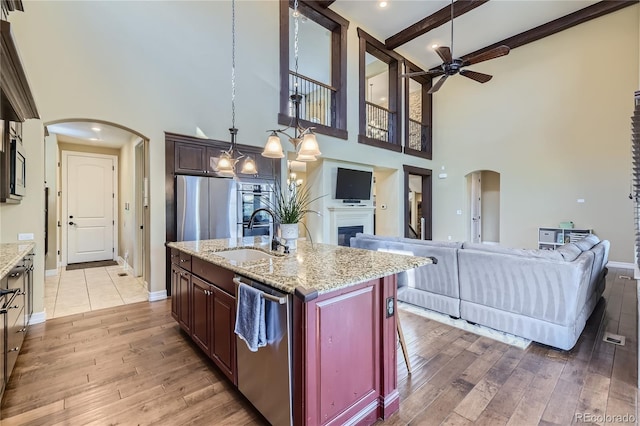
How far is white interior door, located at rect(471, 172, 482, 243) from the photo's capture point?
332 inches

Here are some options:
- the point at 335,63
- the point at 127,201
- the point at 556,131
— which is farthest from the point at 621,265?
the point at 127,201

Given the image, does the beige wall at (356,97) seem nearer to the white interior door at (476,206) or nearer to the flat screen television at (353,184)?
the flat screen television at (353,184)

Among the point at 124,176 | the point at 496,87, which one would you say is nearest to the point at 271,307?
the point at 124,176

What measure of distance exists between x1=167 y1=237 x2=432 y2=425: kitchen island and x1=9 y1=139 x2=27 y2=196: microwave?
6.44 feet

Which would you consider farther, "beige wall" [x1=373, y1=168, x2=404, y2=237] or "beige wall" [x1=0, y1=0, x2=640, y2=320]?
"beige wall" [x1=373, y1=168, x2=404, y2=237]

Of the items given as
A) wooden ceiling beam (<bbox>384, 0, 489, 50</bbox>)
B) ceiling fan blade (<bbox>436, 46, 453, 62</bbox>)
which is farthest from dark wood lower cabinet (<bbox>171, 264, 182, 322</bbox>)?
wooden ceiling beam (<bbox>384, 0, 489, 50</bbox>)

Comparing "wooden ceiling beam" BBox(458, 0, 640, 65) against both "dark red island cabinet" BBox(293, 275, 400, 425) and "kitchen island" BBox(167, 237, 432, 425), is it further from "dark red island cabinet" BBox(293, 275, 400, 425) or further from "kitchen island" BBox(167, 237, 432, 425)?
"dark red island cabinet" BBox(293, 275, 400, 425)

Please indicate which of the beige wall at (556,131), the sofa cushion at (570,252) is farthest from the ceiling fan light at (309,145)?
the beige wall at (556,131)

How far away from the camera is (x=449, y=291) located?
126 inches

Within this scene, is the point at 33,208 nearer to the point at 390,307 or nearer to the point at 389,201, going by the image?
the point at 390,307

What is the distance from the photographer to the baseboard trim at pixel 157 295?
389 centimetres

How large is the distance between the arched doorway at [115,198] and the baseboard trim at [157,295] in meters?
0.22

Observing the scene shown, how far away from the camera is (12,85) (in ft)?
5.31

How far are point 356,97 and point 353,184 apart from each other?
1990mm
